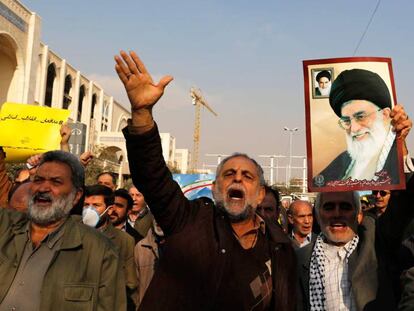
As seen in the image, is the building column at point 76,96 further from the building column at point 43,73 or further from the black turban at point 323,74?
the black turban at point 323,74

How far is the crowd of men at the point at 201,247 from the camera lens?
7.39ft

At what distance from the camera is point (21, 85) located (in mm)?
33750

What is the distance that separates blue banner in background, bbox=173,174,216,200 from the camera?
7.29 meters

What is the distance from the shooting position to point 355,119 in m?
2.81

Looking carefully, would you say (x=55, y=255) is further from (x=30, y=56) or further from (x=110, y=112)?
(x=110, y=112)

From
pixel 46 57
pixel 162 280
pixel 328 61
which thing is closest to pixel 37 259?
pixel 162 280

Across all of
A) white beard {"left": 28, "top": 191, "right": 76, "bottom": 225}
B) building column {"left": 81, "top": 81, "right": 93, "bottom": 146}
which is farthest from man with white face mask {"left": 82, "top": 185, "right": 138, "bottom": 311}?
building column {"left": 81, "top": 81, "right": 93, "bottom": 146}

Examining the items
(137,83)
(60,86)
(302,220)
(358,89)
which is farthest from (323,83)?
(60,86)

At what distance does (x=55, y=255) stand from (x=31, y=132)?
8.84 ft

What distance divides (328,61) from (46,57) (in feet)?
143

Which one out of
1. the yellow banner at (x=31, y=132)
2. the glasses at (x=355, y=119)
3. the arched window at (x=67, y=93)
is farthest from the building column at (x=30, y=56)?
the glasses at (x=355, y=119)

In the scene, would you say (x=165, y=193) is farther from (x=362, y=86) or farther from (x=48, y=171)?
(x=362, y=86)

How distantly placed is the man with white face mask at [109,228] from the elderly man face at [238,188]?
1.56 metres

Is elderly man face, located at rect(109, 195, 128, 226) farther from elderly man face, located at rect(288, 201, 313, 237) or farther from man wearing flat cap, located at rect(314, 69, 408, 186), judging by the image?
man wearing flat cap, located at rect(314, 69, 408, 186)
